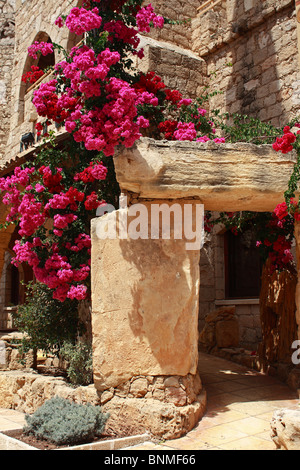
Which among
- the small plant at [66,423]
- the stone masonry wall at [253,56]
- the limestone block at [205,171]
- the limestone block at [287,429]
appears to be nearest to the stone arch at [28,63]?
the stone masonry wall at [253,56]

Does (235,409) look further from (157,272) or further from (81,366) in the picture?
(81,366)

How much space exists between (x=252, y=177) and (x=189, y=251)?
1.07m

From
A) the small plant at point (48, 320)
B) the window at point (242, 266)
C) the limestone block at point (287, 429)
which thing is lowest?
the limestone block at point (287, 429)

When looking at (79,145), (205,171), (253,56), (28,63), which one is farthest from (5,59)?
(205,171)

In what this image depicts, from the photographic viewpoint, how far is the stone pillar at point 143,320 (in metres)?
4.94

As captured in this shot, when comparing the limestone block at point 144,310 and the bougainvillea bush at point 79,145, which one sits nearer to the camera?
the limestone block at point 144,310

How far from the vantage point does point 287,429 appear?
3.55 metres

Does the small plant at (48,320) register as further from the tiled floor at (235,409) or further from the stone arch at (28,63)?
the stone arch at (28,63)

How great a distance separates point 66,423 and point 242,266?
5.48 metres

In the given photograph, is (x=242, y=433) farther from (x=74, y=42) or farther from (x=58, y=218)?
(x=74, y=42)

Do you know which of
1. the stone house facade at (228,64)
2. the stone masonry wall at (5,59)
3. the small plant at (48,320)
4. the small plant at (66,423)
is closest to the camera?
the small plant at (66,423)

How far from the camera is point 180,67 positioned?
30.3 feet

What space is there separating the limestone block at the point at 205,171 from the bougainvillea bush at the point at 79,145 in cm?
29

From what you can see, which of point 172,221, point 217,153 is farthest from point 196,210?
point 217,153
